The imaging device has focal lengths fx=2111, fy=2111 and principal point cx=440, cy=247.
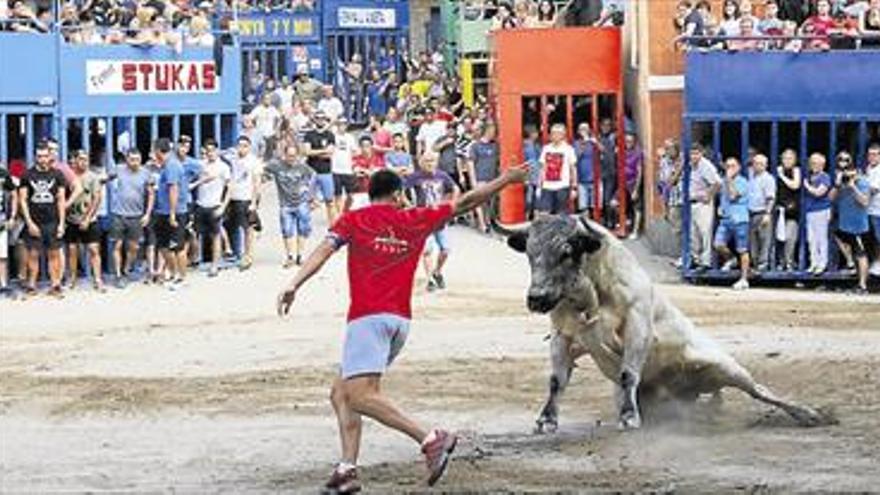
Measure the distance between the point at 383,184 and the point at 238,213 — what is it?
15934mm

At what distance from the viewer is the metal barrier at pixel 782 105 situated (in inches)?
1002

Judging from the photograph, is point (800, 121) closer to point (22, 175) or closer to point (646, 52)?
point (646, 52)

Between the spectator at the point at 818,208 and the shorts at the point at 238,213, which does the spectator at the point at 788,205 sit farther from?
the shorts at the point at 238,213

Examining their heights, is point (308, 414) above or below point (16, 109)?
below

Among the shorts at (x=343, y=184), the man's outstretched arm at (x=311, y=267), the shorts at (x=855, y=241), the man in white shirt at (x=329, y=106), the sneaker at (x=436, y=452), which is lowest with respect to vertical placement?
the sneaker at (x=436, y=452)

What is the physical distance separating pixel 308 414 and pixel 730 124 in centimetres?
1206

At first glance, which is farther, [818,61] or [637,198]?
[637,198]

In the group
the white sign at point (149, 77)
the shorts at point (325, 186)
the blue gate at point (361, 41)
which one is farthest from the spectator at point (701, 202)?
the blue gate at point (361, 41)

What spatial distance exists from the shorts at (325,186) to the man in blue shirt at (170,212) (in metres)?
3.80

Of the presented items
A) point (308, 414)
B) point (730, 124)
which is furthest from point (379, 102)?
point (308, 414)

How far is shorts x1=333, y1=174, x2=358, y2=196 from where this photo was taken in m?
29.2

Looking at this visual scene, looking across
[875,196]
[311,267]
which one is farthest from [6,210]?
[311,267]

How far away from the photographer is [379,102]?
42156 millimetres

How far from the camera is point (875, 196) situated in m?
24.6
